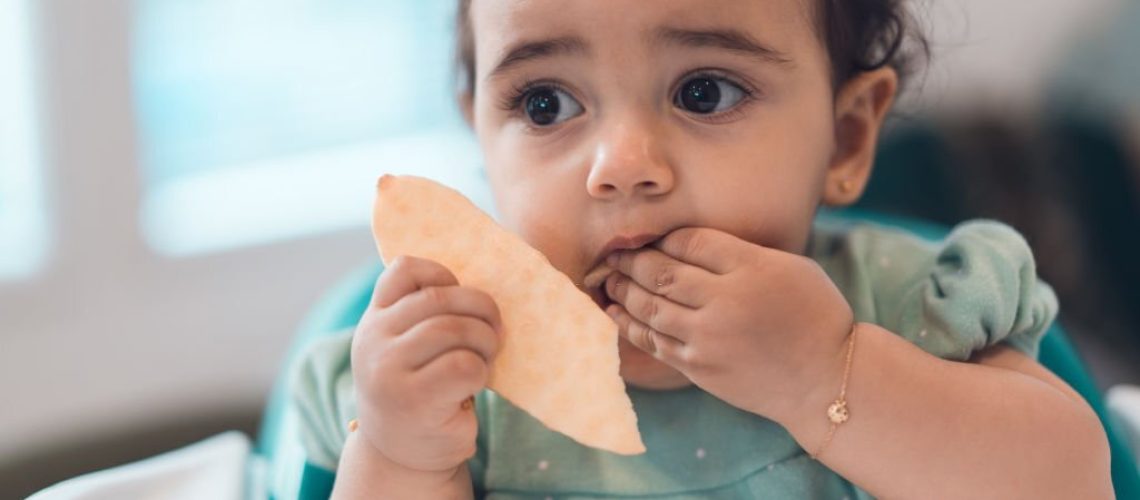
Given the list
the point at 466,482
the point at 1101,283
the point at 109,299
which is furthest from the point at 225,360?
the point at 1101,283

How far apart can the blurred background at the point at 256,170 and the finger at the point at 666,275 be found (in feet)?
3.17

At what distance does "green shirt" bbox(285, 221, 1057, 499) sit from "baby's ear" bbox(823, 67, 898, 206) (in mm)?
81

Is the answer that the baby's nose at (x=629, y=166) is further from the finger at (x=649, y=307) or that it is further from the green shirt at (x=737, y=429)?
the green shirt at (x=737, y=429)

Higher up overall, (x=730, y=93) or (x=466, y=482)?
(x=730, y=93)

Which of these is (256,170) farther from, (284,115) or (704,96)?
(704,96)

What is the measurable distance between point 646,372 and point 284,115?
125cm

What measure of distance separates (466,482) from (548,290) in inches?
7.2

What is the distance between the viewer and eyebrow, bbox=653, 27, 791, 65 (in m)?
0.77

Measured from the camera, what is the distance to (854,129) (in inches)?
38.4

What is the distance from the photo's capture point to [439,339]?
0.70 metres

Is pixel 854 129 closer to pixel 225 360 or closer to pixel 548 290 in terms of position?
pixel 548 290

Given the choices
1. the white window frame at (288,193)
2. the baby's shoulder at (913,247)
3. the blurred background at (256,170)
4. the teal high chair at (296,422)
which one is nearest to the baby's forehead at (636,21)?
the baby's shoulder at (913,247)

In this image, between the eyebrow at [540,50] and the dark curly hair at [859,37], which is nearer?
the eyebrow at [540,50]

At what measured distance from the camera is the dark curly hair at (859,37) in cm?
89
